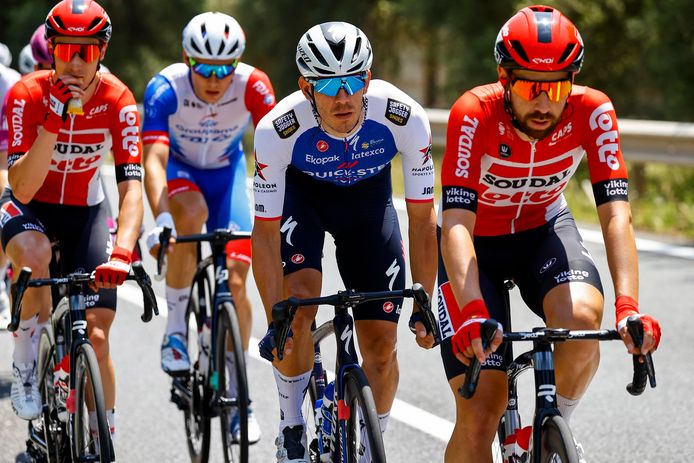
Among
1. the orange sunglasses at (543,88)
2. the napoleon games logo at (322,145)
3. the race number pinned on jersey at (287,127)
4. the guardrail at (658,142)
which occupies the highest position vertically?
the guardrail at (658,142)

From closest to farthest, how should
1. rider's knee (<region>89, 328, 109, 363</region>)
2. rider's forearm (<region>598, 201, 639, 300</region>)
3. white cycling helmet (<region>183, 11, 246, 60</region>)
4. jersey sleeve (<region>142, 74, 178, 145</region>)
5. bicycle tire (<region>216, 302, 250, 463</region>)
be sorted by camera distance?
rider's forearm (<region>598, 201, 639, 300</region>), rider's knee (<region>89, 328, 109, 363</region>), bicycle tire (<region>216, 302, 250, 463</region>), white cycling helmet (<region>183, 11, 246, 60</region>), jersey sleeve (<region>142, 74, 178, 145</region>)

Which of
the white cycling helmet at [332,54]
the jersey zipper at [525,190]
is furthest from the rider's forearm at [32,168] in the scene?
the jersey zipper at [525,190]

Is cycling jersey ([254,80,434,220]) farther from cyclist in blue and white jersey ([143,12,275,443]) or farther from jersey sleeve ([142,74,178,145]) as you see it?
jersey sleeve ([142,74,178,145])

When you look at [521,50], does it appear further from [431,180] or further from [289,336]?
[289,336]

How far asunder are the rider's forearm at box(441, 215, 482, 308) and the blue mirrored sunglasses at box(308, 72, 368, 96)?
70 cm

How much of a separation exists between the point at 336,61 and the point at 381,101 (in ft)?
1.48

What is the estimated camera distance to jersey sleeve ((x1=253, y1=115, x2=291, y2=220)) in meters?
5.04

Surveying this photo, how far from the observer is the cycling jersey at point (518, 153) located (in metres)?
4.57

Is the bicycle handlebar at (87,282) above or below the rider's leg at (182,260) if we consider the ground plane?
below

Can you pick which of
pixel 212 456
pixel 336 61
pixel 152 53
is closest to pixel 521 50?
pixel 336 61

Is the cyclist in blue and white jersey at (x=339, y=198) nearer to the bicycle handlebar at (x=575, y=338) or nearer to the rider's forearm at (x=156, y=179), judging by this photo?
the bicycle handlebar at (x=575, y=338)

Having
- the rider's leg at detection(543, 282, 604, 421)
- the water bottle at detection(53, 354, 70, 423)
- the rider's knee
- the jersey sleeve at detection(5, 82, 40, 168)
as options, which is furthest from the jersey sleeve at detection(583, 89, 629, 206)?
the jersey sleeve at detection(5, 82, 40, 168)

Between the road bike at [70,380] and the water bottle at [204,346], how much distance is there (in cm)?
87

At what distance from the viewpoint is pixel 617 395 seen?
23.7 ft
